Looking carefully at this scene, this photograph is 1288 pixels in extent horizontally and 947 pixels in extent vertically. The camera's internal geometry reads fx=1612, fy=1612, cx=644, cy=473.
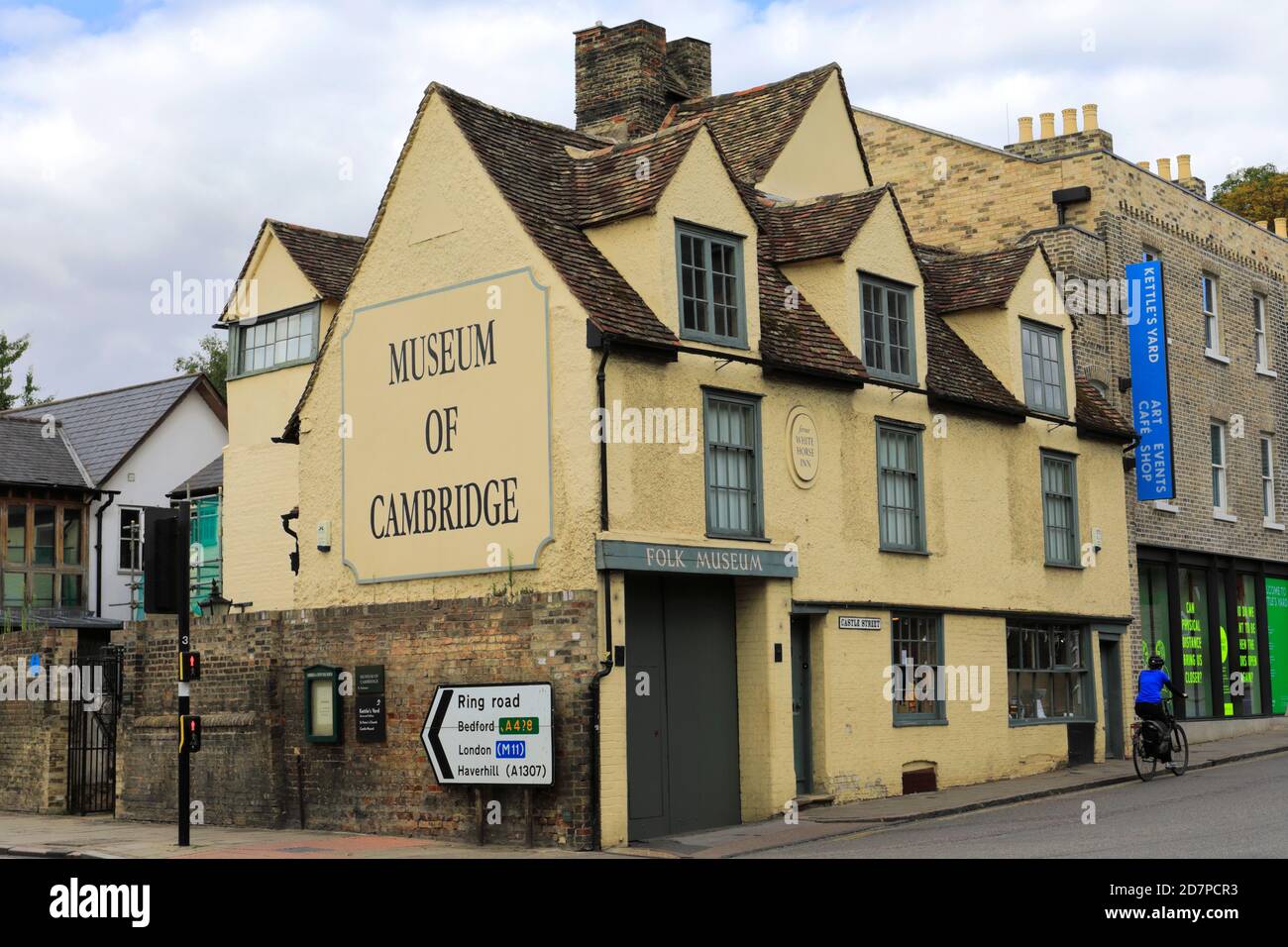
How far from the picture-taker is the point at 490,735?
18.6 meters

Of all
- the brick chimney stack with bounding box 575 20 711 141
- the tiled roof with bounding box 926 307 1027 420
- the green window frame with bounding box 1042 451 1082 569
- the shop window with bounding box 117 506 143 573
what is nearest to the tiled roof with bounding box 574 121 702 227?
the tiled roof with bounding box 926 307 1027 420

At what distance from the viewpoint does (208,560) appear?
37.2 m

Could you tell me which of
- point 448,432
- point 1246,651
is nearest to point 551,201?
point 448,432

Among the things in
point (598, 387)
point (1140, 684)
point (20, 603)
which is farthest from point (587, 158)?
point (20, 603)

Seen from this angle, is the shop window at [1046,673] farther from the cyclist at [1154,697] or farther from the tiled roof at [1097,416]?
the tiled roof at [1097,416]

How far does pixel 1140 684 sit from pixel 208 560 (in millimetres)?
22171

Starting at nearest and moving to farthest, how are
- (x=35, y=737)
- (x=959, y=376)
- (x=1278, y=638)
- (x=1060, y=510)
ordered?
(x=959, y=376)
(x=35, y=737)
(x=1060, y=510)
(x=1278, y=638)

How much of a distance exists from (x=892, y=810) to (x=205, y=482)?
23491mm

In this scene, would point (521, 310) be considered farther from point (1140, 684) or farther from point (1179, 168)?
point (1179, 168)

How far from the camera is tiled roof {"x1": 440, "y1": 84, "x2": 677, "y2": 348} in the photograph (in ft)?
62.5

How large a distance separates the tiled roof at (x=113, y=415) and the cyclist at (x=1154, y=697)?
28.3 m

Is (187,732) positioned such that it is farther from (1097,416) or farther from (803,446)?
(1097,416)

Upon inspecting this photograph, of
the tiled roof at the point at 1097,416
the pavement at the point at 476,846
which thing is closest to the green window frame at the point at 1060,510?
the tiled roof at the point at 1097,416

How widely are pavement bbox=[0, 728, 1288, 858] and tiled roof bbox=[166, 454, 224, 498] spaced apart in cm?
1459
